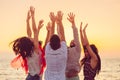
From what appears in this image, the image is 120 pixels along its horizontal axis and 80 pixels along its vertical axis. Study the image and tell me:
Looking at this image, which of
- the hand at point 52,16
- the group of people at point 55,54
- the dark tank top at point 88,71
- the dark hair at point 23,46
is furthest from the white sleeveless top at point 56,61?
the hand at point 52,16

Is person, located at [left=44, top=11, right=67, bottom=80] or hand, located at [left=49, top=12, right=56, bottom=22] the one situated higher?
hand, located at [left=49, top=12, right=56, bottom=22]

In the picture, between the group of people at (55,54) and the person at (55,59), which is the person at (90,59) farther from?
the person at (55,59)

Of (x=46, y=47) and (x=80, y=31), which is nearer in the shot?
(x=46, y=47)

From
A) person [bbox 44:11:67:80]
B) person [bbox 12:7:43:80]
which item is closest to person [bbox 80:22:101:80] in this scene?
person [bbox 44:11:67:80]

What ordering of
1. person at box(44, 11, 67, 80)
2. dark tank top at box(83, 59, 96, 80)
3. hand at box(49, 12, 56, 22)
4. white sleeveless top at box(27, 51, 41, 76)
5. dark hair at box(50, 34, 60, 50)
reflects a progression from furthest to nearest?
hand at box(49, 12, 56, 22)
dark tank top at box(83, 59, 96, 80)
white sleeveless top at box(27, 51, 41, 76)
person at box(44, 11, 67, 80)
dark hair at box(50, 34, 60, 50)

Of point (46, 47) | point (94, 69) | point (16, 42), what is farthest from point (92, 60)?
point (16, 42)

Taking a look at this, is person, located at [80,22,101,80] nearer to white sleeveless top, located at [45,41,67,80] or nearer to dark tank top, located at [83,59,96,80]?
dark tank top, located at [83,59,96,80]

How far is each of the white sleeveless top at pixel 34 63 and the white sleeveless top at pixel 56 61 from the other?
210 millimetres

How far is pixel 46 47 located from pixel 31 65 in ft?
1.61

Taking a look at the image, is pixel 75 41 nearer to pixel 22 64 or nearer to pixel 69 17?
pixel 69 17

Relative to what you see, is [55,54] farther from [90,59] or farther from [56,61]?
[90,59]

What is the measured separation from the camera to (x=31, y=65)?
9078 millimetres

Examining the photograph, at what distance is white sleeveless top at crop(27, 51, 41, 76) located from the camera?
9.05 metres

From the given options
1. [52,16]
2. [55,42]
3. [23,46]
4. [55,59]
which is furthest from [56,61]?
[52,16]
